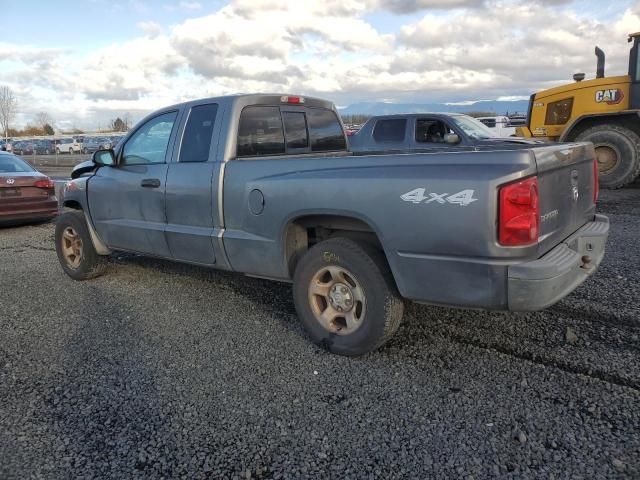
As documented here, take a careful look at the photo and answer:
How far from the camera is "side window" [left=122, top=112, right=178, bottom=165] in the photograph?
4910 millimetres

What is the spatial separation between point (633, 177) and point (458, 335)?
29.6 ft

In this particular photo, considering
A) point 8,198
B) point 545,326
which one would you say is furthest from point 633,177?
point 8,198

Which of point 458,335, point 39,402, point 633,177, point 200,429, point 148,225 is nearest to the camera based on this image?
point 200,429

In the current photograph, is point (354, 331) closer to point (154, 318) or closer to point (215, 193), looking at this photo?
point (215, 193)

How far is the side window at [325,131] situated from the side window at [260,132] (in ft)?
1.61

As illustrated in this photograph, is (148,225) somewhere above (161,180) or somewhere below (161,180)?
below

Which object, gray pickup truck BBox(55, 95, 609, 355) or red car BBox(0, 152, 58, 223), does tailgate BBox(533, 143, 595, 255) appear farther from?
red car BBox(0, 152, 58, 223)

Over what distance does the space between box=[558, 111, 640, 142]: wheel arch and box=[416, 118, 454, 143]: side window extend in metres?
3.54

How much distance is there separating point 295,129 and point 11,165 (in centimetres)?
795

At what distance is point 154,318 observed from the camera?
4629 mm

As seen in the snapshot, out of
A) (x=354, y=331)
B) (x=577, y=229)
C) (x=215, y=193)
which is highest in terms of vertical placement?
(x=215, y=193)

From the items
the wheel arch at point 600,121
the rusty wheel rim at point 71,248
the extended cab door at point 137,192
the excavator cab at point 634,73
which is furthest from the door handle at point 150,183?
the excavator cab at point 634,73

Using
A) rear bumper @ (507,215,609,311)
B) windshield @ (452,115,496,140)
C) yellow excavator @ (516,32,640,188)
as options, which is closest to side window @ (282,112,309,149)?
rear bumper @ (507,215,609,311)

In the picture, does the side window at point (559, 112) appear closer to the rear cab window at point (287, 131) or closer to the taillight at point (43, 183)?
the rear cab window at point (287, 131)
